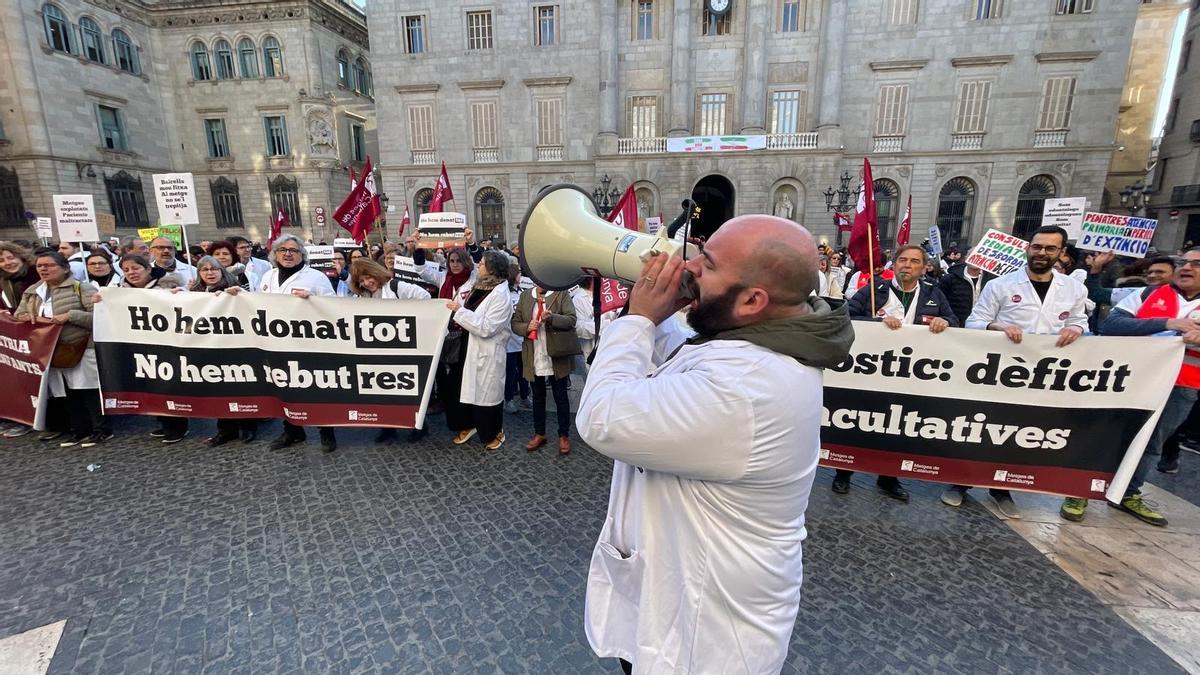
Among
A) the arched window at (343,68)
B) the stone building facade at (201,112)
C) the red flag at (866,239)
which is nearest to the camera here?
the red flag at (866,239)

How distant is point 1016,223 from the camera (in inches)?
857

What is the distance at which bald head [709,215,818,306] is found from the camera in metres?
1.03

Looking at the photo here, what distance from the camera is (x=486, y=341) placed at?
14.0 feet

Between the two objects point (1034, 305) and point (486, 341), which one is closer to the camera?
point (1034, 305)

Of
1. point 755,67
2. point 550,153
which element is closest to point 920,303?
point 755,67

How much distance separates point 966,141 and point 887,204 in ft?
12.6

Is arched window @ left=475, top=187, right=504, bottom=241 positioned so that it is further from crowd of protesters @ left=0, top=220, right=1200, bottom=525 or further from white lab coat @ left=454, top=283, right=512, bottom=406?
white lab coat @ left=454, top=283, right=512, bottom=406

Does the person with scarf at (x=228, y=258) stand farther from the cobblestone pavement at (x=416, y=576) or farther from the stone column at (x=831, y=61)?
the stone column at (x=831, y=61)

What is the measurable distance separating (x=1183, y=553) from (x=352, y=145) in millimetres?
33240

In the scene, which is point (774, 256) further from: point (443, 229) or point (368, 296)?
point (443, 229)

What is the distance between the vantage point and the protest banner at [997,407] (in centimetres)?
311

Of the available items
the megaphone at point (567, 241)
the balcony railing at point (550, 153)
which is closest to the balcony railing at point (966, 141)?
the balcony railing at point (550, 153)

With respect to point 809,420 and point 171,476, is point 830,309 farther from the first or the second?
point 171,476

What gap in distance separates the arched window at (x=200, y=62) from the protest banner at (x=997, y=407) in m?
35.3
